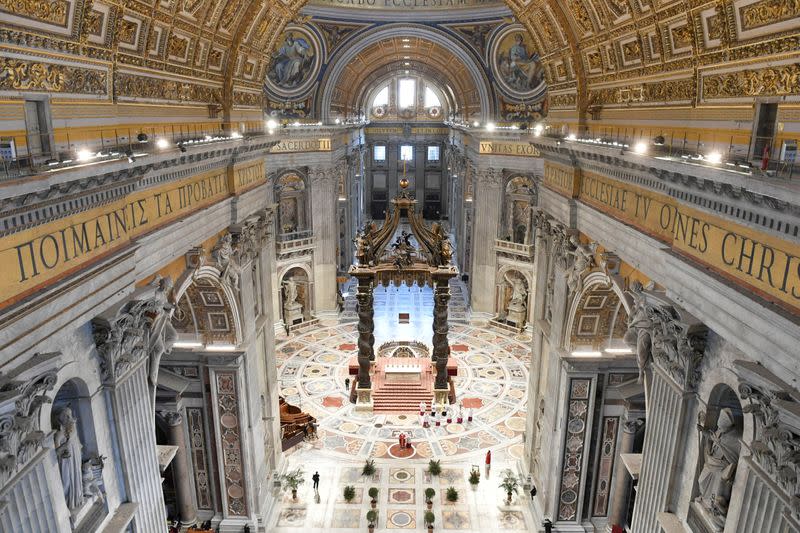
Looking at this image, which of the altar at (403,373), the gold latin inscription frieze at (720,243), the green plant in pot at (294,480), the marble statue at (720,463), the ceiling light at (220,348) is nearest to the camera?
the gold latin inscription frieze at (720,243)

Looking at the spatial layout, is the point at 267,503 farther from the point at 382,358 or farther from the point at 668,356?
the point at 668,356

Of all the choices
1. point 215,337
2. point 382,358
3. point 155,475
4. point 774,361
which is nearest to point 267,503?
point 215,337

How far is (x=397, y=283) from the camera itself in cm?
2186

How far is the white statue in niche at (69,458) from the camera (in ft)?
23.1

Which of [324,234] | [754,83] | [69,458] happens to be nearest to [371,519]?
[69,458]

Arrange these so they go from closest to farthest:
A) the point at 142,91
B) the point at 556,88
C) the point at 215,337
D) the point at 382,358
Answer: the point at 142,91 < the point at 215,337 < the point at 556,88 < the point at 382,358

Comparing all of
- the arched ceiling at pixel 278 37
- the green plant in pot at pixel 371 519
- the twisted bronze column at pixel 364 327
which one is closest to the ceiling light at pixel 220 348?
the arched ceiling at pixel 278 37

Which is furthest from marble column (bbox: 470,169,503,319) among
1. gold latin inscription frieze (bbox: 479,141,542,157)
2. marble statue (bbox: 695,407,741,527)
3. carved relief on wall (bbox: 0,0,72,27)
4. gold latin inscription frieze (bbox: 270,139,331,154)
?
carved relief on wall (bbox: 0,0,72,27)

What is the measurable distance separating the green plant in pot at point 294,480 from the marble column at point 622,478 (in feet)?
27.2

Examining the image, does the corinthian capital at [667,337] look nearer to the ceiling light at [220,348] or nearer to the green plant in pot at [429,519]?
the green plant in pot at [429,519]

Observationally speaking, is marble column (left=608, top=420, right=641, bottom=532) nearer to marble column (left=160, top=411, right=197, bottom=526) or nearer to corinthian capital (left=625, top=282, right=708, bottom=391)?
corinthian capital (left=625, top=282, right=708, bottom=391)

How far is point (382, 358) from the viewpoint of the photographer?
23719 millimetres

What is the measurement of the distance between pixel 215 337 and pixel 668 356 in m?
9.76

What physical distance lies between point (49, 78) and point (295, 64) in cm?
2164
